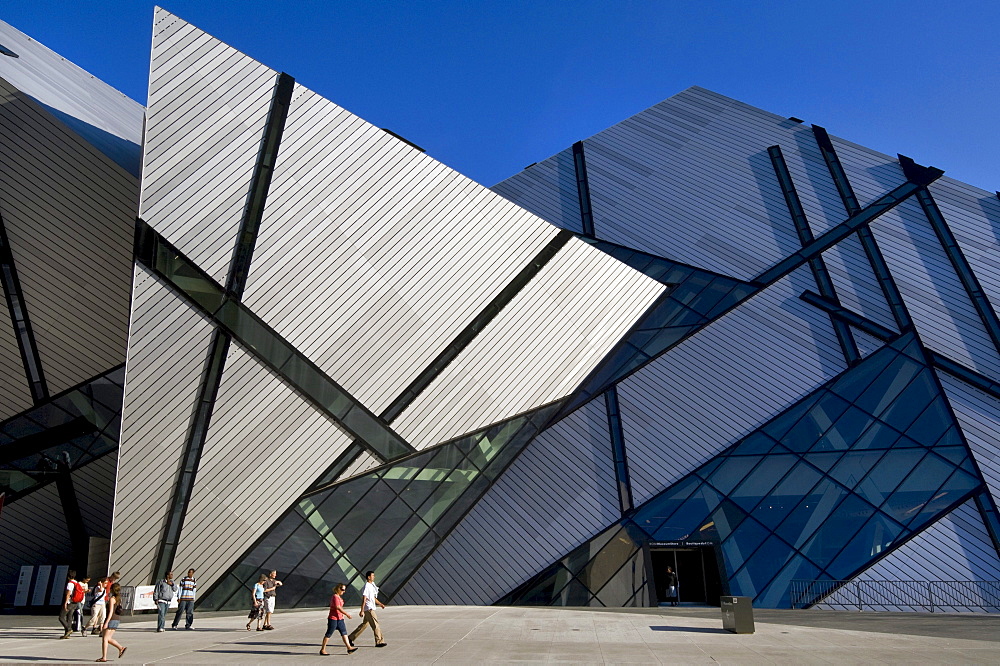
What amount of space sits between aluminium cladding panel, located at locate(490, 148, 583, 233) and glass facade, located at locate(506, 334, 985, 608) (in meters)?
13.1

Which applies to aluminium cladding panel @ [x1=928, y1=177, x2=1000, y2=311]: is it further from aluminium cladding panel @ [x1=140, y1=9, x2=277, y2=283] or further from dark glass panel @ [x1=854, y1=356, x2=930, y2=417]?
aluminium cladding panel @ [x1=140, y1=9, x2=277, y2=283]

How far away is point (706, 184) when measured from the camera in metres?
31.1

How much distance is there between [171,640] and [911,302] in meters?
24.6

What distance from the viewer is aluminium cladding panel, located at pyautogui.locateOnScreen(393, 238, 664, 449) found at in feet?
67.2

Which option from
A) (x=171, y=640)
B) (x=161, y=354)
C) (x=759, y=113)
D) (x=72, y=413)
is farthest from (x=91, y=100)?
(x=759, y=113)

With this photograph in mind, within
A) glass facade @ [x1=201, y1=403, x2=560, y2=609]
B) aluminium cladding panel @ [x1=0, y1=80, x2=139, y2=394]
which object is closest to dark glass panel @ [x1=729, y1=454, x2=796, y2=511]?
glass facade @ [x1=201, y1=403, x2=560, y2=609]

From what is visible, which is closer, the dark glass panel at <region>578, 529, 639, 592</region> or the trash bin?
the trash bin

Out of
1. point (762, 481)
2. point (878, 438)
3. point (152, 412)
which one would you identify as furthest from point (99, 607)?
point (878, 438)

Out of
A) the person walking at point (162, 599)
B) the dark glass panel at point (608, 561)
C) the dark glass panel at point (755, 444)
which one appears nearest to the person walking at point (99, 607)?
the person walking at point (162, 599)

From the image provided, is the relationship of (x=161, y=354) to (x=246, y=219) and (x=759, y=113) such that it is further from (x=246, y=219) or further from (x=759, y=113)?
(x=759, y=113)

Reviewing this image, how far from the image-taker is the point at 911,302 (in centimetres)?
2570

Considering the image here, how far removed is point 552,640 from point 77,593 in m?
8.11

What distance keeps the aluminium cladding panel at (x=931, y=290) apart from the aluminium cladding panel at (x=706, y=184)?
223 cm

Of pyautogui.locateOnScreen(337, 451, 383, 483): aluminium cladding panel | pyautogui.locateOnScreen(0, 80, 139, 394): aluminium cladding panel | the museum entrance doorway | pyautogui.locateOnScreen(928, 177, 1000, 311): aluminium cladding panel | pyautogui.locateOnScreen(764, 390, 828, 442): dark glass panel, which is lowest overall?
the museum entrance doorway
